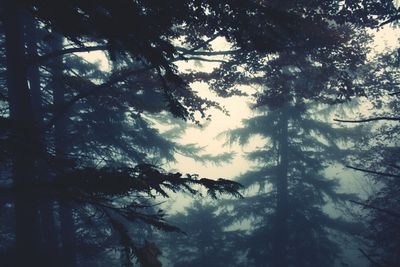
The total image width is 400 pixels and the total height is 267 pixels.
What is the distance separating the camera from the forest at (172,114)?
2725mm

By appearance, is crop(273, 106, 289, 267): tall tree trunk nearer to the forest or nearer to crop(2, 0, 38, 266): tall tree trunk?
the forest

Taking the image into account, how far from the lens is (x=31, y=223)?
6.20m

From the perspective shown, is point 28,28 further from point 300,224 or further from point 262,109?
point 300,224

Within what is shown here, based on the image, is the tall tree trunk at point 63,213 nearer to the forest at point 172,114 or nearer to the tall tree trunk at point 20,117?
the forest at point 172,114

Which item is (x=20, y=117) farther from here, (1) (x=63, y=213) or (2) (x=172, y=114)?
(1) (x=63, y=213)

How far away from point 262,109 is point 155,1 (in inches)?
679

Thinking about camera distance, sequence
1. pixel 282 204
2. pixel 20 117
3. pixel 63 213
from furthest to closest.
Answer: pixel 282 204, pixel 63 213, pixel 20 117

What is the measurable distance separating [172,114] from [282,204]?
12.9 meters

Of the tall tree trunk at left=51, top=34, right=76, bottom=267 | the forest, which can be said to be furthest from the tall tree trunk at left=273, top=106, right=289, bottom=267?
the tall tree trunk at left=51, top=34, right=76, bottom=267

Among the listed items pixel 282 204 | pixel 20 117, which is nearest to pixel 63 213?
pixel 20 117

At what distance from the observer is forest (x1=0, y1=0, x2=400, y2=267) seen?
2.72 metres

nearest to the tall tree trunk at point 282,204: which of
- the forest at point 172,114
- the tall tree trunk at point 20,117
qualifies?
the forest at point 172,114

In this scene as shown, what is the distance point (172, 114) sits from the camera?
24.7 feet

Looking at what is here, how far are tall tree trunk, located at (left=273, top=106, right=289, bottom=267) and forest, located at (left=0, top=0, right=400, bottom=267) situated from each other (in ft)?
0.21
